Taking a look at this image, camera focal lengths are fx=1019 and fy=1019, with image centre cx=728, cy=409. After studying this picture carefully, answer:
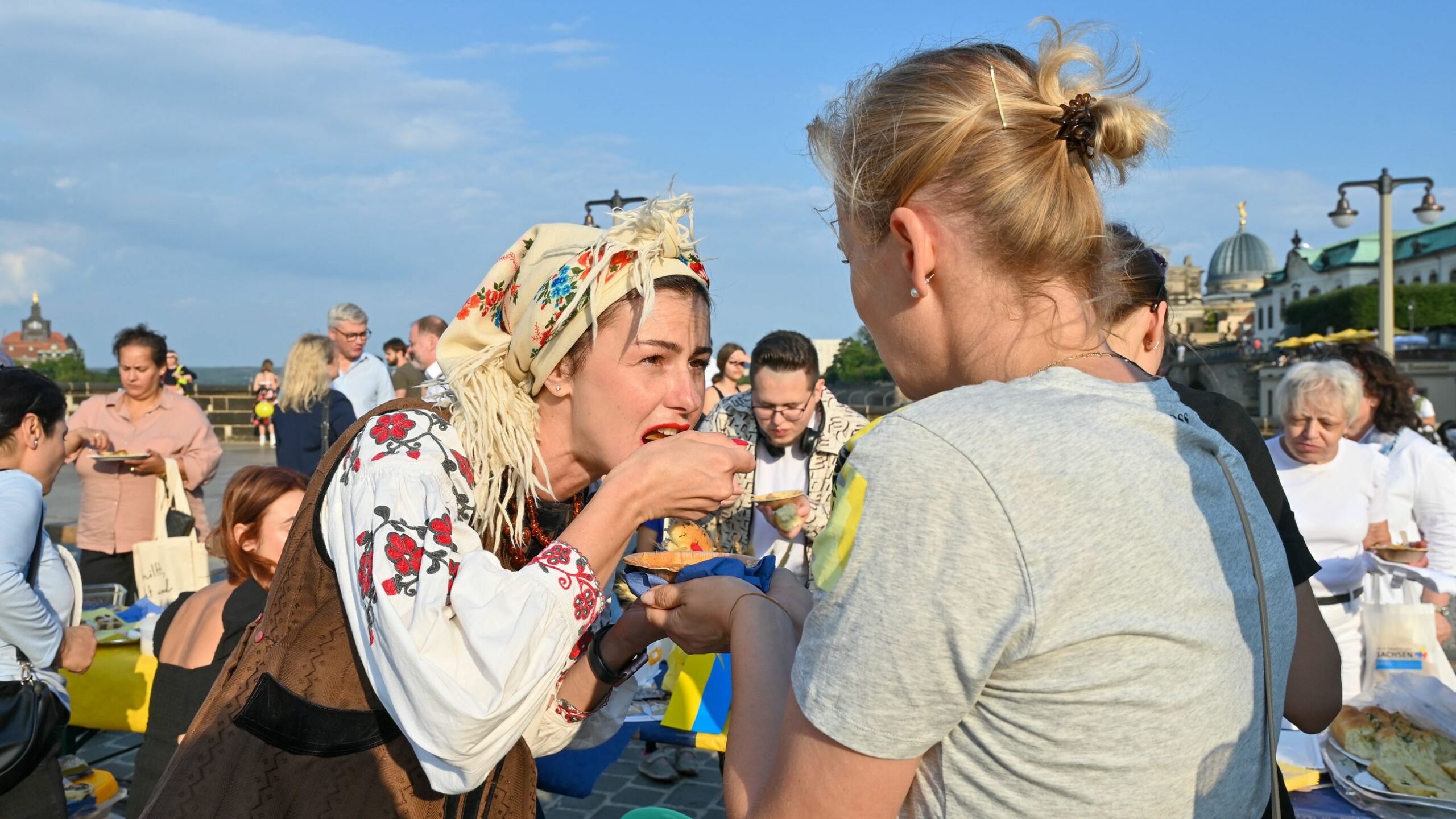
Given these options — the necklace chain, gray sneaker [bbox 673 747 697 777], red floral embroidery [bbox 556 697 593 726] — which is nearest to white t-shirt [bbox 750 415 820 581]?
gray sneaker [bbox 673 747 697 777]

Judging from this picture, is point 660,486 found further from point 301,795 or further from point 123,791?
point 123,791

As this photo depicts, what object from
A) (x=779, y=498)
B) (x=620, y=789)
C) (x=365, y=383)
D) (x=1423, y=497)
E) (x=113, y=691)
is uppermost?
(x=365, y=383)

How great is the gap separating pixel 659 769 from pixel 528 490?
13.3 feet

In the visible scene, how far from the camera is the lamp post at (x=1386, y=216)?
1847 centimetres

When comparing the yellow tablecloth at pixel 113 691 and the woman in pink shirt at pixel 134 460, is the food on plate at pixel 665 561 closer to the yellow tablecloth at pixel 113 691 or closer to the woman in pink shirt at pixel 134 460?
the yellow tablecloth at pixel 113 691

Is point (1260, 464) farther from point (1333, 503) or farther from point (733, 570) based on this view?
point (1333, 503)

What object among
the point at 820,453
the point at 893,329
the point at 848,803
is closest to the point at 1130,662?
the point at 848,803

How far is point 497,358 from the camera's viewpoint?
208cm

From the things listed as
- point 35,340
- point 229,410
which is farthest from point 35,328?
point 229,410

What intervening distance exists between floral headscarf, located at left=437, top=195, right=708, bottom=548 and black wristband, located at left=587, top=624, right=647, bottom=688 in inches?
14.4

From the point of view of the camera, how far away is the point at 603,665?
2.17 meters

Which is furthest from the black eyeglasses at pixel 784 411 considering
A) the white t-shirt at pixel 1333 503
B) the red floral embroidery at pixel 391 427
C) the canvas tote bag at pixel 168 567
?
the red floral embroidery at pixel 391 427

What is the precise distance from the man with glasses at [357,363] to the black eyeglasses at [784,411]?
14.6 feet

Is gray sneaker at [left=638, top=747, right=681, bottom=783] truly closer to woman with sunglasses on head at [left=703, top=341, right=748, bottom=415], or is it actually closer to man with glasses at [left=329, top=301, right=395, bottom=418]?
man with glasses at [left=329, top=301, right=395, bottom=418]
